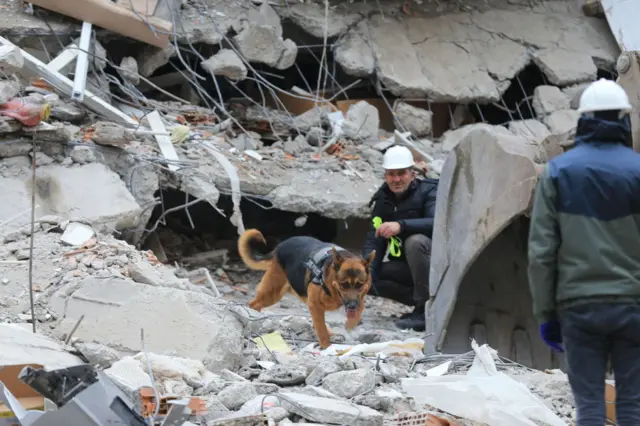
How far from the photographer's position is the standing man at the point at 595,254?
9.41 ft

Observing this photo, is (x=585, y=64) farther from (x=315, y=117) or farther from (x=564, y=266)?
(x=564, y=266)

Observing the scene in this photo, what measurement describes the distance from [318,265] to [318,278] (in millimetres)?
116

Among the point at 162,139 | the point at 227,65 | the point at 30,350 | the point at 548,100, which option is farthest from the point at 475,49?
the point at 30,350

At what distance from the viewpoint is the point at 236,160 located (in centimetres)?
797

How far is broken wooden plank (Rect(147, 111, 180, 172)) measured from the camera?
734cm

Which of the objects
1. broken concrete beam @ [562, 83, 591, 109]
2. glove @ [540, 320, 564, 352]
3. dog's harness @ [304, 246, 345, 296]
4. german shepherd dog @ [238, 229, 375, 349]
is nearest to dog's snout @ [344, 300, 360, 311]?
german shepherd dog @ [238, 229, 375, 349]

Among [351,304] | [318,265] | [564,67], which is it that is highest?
[564,67]

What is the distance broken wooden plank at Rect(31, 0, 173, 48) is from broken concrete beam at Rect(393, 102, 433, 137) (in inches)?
105

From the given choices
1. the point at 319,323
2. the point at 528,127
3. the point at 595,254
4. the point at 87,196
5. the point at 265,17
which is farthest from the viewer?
the point at 528,127

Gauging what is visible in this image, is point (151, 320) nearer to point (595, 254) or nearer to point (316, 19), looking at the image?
point (595, 254)

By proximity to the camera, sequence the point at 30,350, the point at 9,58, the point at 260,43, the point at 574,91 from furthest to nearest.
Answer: the point at 574,91
the point at 260,43
the point at 9,58
the point at 30,350

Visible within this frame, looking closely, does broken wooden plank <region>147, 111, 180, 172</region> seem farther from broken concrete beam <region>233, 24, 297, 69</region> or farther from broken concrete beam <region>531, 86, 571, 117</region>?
broken concrete beam <region>531, 86, 571, 117</region>

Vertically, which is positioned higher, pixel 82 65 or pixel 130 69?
pixel 82 65

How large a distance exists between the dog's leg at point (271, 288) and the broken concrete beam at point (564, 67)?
487 cm
